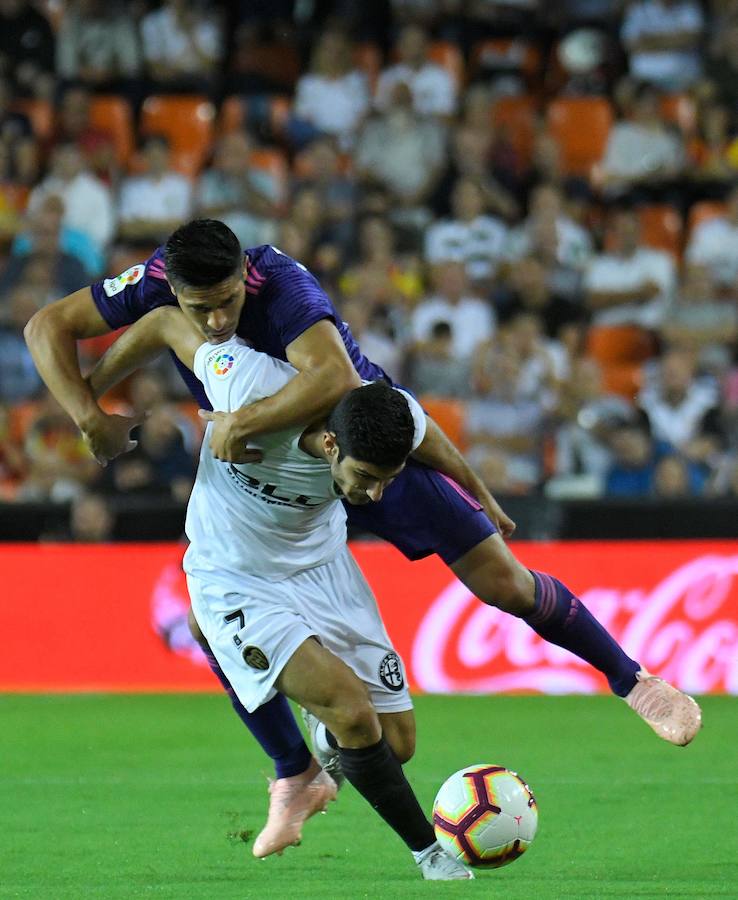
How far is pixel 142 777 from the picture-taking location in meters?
7.65

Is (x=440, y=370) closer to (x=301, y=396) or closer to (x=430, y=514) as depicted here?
(x=430, y=514)

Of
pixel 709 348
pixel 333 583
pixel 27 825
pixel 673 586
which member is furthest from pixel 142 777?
pixel 709 348

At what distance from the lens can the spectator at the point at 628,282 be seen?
43.5 ft

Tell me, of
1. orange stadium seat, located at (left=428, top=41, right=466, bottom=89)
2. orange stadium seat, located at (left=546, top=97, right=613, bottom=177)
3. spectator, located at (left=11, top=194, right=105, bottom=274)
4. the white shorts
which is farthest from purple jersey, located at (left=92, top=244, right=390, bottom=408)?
orange stadium seat, located at (left=428, top=41, right=466, bottom=89)

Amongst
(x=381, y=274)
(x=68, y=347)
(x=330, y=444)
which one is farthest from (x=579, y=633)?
(x=381, y=274)

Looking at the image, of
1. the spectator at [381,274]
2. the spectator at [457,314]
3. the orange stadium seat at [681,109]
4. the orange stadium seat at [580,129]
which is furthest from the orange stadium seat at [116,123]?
the orange stadium seat at [681,109]

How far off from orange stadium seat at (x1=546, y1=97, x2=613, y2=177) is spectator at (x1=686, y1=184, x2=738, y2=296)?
1532 mm

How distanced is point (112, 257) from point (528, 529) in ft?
16.0

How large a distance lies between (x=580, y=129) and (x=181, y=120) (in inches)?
143

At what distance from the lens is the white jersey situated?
16.9 ft

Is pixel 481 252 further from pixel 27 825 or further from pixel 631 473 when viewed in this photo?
pixel 27 825

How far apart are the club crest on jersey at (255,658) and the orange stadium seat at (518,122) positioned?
391 inches

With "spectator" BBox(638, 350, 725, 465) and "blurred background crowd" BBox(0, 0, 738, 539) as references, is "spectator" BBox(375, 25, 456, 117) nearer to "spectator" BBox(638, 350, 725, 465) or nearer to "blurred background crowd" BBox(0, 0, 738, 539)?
"blurred background crowd" BBox(0, 0, 738, 539)

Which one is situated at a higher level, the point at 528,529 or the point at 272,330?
the point at 272,330
